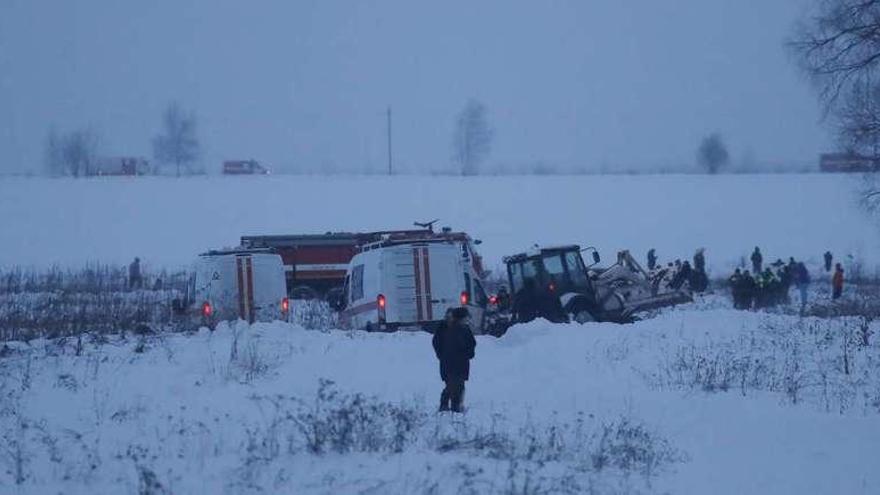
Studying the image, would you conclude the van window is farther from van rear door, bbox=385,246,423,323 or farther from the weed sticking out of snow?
the weed sticking out of snow

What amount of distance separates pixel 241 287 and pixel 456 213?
40.7 m

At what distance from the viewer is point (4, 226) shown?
60500 mm

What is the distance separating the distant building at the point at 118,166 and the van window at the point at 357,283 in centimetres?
7442

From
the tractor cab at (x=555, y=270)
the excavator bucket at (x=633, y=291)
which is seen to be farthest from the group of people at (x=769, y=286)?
the tractor cab at (x=555, y=270)

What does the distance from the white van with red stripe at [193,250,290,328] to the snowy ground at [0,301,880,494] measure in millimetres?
5286

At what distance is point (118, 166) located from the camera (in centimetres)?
10062

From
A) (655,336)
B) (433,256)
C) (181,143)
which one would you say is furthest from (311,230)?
(181,143)

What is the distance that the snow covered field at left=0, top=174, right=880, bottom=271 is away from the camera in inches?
2238

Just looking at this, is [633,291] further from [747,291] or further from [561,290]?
[747,291]

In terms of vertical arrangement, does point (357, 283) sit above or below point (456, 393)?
above

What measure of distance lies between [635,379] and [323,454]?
7468mm

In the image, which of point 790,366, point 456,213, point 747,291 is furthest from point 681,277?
point 456,213

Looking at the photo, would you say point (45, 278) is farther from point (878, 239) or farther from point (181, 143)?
point (181, 143)

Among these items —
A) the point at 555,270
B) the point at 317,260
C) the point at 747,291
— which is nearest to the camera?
the point at 555,270
